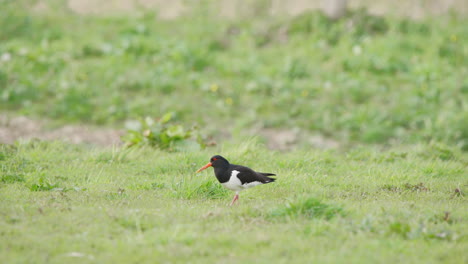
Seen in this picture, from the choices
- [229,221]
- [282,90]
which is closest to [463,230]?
[229,221]

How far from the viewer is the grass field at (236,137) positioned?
16.2 ft

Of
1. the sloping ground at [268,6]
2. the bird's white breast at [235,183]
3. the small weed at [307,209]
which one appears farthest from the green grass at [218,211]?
the sloping ground at [268,6]

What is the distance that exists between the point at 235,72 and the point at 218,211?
25.7 feet

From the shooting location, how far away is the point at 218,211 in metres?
5.78

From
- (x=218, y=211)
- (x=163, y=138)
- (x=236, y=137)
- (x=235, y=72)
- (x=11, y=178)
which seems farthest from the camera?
(x=235, y=72)

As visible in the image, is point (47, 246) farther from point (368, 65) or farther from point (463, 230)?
point (368, 65)

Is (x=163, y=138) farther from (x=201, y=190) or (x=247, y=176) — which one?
(x=247, y=176)

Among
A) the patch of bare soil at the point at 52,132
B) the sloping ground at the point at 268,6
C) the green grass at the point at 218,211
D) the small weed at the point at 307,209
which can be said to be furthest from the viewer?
the sloping ground at the point at 268,6

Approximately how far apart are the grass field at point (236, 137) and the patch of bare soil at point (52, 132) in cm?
32

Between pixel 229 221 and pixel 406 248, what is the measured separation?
161 centimetres

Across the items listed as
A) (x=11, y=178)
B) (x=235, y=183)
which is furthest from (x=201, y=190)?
(x=11, y=178)

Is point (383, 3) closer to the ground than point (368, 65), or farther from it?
farther from it

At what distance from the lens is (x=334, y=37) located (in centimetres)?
1423

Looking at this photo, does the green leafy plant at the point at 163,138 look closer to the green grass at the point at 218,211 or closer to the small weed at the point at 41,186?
the green grass at the point at 218,211
